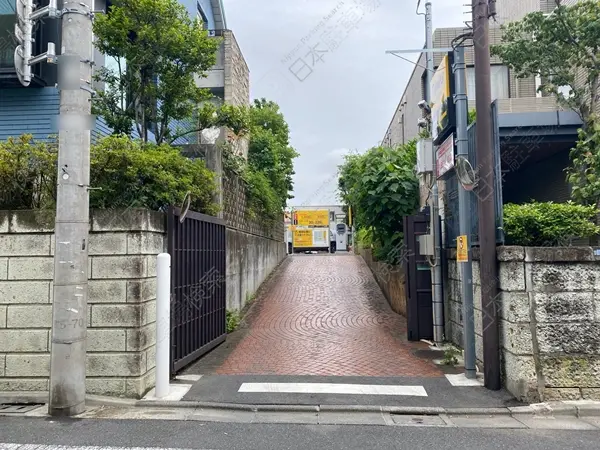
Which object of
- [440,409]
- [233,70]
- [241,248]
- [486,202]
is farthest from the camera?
Answer: [233,70]

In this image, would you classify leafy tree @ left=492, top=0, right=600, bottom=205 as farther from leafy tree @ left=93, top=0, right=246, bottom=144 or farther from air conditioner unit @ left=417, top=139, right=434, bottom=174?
leafy tree @ left=93, top=0, right=246, bottom=144

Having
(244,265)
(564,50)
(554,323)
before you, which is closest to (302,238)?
(244,265)

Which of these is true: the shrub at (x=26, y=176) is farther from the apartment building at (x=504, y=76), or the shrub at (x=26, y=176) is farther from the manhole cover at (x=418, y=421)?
the apartment building at (x=504, y=76)

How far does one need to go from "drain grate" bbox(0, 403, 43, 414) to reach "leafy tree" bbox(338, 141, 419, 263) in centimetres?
770

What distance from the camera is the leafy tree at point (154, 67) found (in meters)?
8.59

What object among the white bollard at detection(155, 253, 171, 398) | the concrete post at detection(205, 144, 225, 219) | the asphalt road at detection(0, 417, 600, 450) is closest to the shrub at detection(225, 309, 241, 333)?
the concrete post at detection(205, 144, 225, 219)

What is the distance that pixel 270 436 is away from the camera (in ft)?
16.0

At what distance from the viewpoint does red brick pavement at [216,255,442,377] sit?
7438mm

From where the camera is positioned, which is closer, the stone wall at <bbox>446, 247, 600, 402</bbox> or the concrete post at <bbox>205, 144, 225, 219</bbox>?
the stone wall at <bbox>446, 247, 600, 402</bbox>

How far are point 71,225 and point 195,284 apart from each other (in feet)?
8.63

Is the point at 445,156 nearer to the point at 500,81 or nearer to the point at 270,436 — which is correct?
the point at 270,436

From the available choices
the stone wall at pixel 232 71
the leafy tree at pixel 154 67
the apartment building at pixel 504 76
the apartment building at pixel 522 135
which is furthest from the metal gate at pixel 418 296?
the stone wall at pixel 232 71

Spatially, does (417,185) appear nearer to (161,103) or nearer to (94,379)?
(161,103)

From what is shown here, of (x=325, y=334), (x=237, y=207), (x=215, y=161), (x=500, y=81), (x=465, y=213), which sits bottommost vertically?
(x=325, y=334)
